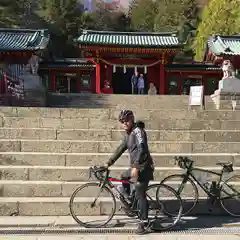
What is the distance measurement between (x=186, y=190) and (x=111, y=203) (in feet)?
4.48

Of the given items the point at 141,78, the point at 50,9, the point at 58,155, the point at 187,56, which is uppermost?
the point at 50,9

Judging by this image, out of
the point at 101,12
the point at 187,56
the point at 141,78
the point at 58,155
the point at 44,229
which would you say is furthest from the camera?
the point at 101,12

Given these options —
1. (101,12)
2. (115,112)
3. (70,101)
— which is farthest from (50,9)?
(115,112)

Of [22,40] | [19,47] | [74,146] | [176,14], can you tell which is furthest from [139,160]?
[176,14]

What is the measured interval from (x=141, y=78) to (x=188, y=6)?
29781mm

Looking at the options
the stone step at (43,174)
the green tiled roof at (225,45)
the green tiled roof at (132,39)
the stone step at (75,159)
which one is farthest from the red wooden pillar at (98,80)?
the stone step at (43,174)

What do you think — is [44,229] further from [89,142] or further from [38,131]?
[38,131]

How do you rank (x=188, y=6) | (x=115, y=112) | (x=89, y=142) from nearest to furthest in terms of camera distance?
(x=89, y=142)
(x=115, y=112)
(x=188, y=6)

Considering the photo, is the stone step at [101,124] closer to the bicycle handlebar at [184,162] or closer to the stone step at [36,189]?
the stone step at [36,189]

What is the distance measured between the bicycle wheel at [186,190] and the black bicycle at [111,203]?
0.27 m

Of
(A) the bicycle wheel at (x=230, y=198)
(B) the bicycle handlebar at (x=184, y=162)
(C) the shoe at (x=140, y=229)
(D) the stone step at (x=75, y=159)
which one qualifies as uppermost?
(B) the bicycle handlebar at (x=184, y=162)

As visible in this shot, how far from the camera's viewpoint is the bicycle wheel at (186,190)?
605 cm

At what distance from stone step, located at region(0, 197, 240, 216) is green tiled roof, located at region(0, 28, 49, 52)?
1699 cm

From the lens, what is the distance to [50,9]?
2012 inches
